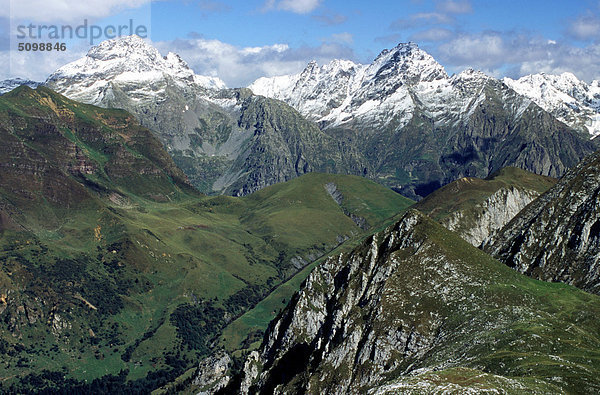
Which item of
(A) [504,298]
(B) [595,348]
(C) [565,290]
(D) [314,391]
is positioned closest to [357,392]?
(D) [314,391]

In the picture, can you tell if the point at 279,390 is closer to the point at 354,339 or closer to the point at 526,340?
the point at 354,339

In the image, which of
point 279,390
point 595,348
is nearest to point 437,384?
point 595,348

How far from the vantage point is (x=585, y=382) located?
4670 inches

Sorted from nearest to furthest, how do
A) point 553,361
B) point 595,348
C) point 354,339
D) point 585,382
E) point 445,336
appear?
point 585,382 → point 553,361 → point 595,348 → point 445,336 → point 354,339

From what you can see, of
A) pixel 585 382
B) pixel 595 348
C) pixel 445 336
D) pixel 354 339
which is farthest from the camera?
pixel 354 339

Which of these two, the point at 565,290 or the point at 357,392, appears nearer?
the point at 357,392

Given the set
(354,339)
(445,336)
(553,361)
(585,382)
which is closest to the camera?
(585,382)

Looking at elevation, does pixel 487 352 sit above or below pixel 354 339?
above

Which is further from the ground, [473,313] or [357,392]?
[473,313]

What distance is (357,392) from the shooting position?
17350 centimetres

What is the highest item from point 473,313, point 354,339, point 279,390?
point 473,313

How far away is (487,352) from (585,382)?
31.6 metres

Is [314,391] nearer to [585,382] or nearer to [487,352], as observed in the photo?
[487,352]

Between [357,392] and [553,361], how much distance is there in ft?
194
